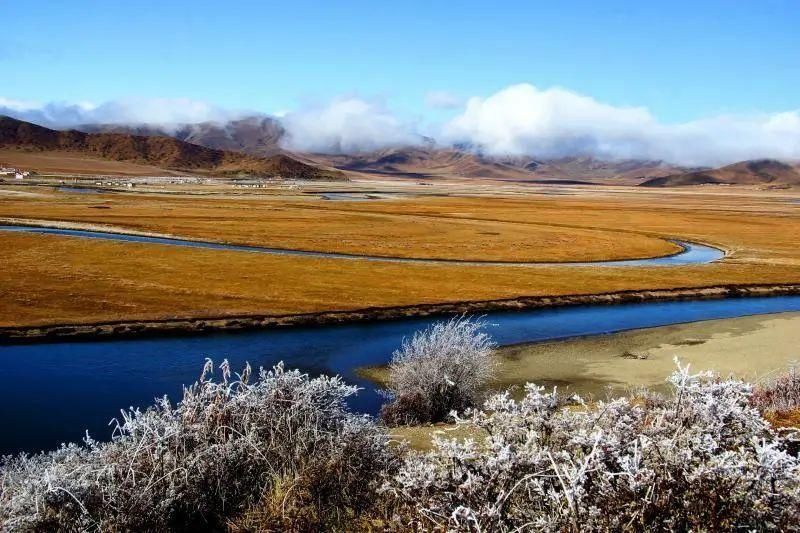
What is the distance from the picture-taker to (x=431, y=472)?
6840 millimetres

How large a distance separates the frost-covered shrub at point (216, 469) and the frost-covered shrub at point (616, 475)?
222 cm

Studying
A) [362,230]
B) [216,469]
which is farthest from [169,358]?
[362,230]

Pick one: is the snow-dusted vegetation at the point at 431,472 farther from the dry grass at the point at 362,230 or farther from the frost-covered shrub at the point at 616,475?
the dry grass at the point at 362,230

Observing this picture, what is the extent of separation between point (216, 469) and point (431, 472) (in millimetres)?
4573

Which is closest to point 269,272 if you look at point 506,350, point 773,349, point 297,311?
point 297,311

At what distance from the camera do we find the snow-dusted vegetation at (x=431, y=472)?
606 centimetres

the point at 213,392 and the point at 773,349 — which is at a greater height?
the point at 213,392

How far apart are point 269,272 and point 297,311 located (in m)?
14.7

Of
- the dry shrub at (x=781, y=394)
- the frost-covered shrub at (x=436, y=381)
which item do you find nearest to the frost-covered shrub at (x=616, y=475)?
the dry shrub at (x=781, y=394)

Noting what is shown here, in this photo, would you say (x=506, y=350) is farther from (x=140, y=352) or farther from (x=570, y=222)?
(x=570, y=222)

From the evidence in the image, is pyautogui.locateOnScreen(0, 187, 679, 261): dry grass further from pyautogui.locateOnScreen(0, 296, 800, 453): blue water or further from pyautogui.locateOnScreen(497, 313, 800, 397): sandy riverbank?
pyautogui.locateOnScreen(497, 313, 800, 397): sandy riverbank

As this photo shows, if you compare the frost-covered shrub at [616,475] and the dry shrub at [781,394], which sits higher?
the frost-covered shrub at [616,475]

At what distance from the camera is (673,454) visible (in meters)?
6.70

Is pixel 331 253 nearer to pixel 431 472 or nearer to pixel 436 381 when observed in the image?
pixel 436 381
